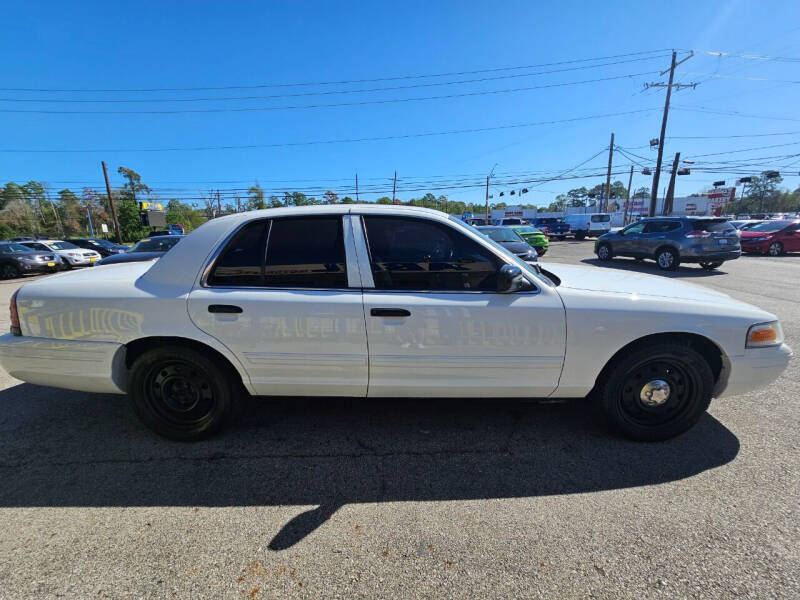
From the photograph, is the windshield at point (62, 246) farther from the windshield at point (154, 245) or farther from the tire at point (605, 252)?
the tire at point (605, 252)

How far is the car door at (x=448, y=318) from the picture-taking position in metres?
2.39

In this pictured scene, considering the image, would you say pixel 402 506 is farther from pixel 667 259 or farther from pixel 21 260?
pixel 21 260

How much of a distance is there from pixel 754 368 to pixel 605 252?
43.0 feet

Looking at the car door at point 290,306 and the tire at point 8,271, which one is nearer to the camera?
the car door at point 290,306

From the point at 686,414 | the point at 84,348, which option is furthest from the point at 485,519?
the point at 84,348

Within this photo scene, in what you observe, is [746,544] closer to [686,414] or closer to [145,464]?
[686,414]

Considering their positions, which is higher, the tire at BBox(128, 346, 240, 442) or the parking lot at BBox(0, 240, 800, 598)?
the tire at BBox(128, 346, 240, 442)

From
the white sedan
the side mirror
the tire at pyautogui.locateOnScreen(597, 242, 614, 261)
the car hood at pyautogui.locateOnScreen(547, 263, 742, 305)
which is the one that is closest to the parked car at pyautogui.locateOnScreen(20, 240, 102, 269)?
the white sedan

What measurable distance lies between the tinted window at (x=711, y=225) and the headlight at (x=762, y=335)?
1106cm

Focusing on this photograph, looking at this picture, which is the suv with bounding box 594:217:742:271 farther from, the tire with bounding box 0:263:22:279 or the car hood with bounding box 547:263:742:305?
the tire with bounding box 0:263:22:279

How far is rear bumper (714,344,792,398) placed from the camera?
8.29 ft

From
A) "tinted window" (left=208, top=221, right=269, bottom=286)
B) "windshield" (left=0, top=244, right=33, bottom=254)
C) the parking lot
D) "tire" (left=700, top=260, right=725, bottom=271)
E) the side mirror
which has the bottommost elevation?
"tire" (left=700, top=260, right=725, bottom=271)

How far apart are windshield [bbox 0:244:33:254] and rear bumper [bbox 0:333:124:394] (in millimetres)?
16027

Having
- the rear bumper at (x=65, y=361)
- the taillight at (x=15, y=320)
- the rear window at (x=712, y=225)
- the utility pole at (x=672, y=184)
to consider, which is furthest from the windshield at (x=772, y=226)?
the taillight at (x=15, y=320)
